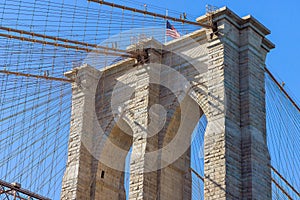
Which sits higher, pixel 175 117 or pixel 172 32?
pixel 172 32

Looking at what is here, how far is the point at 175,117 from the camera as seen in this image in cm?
3272

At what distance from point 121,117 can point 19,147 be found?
4.96 meters

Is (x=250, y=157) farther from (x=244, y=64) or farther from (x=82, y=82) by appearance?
(x=82, y=82)

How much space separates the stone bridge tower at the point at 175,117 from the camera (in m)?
29.2

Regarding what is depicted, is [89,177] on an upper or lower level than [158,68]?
lower

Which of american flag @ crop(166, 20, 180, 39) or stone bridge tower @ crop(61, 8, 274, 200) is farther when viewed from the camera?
american flag @ crop(166, 20, 180, 39)

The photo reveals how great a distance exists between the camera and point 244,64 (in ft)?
102

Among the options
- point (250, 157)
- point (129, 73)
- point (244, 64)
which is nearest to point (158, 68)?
point (129, 73)

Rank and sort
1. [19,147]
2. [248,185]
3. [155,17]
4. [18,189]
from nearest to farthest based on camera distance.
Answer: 1. [248,185]
2. [18,189]
3. [155,17]
4. [19,147]

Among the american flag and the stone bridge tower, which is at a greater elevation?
the american flag

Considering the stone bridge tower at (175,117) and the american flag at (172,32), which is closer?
the stone bridge tower at (175,117)

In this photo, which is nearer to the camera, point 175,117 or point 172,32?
point 175,117

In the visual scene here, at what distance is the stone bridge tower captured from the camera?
2923 centimetres

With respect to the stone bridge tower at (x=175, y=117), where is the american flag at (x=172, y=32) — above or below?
above
